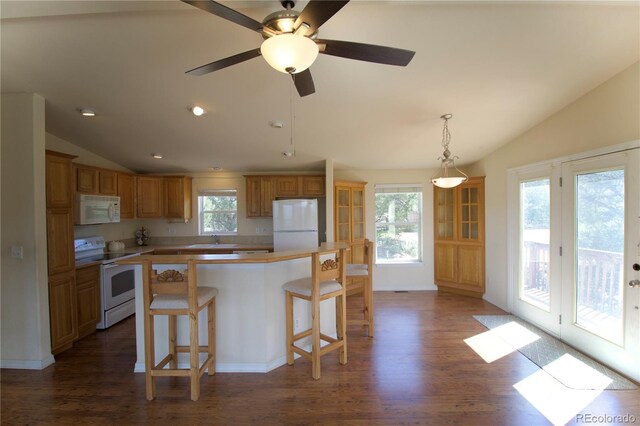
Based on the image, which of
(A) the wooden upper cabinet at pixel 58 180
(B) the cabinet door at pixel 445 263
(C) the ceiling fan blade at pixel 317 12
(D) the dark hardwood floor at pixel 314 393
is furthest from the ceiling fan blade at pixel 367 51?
(B) the cabinet door at pixel 445 263

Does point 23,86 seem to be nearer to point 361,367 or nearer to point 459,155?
point 361,367

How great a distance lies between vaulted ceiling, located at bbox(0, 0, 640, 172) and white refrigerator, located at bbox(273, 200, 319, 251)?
100 cm

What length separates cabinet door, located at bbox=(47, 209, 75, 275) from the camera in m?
2.87

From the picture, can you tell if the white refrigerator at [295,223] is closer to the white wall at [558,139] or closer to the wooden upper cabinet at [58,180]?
the wooden upper cabinet at [58,180]

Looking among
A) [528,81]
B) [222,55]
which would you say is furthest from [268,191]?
[528,81]

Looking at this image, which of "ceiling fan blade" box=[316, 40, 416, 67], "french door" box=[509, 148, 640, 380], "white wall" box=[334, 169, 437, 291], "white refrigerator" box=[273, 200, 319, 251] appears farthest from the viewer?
"white wall" box=[334, 169, 437, 291]

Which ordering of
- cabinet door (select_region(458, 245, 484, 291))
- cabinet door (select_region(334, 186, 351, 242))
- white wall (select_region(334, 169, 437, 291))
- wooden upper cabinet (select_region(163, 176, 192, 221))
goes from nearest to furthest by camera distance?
cabinet door (select_region(458, 245, 484, 291))
cabinet door (select_region(334, 186, 351, 242))
wooden upper cabinet (select_region(163, 176, 192, 221))
white wall (select_region(334, 169, 437, 291))

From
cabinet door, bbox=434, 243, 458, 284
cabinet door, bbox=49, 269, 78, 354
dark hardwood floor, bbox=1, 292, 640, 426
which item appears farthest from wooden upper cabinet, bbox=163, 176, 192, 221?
cabinet door, bbox=434, 243, 458, 284

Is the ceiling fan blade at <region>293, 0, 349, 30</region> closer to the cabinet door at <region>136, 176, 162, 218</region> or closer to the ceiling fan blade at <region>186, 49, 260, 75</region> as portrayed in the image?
the ceiling fan blade at <region>186, 49, 260, 75</region>

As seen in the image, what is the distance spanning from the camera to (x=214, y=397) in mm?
2195

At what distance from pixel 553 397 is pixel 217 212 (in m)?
5.12

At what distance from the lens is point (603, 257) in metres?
2.69

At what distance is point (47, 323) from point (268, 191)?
321 cm

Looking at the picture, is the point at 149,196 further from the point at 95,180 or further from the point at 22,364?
the point at 22,364
